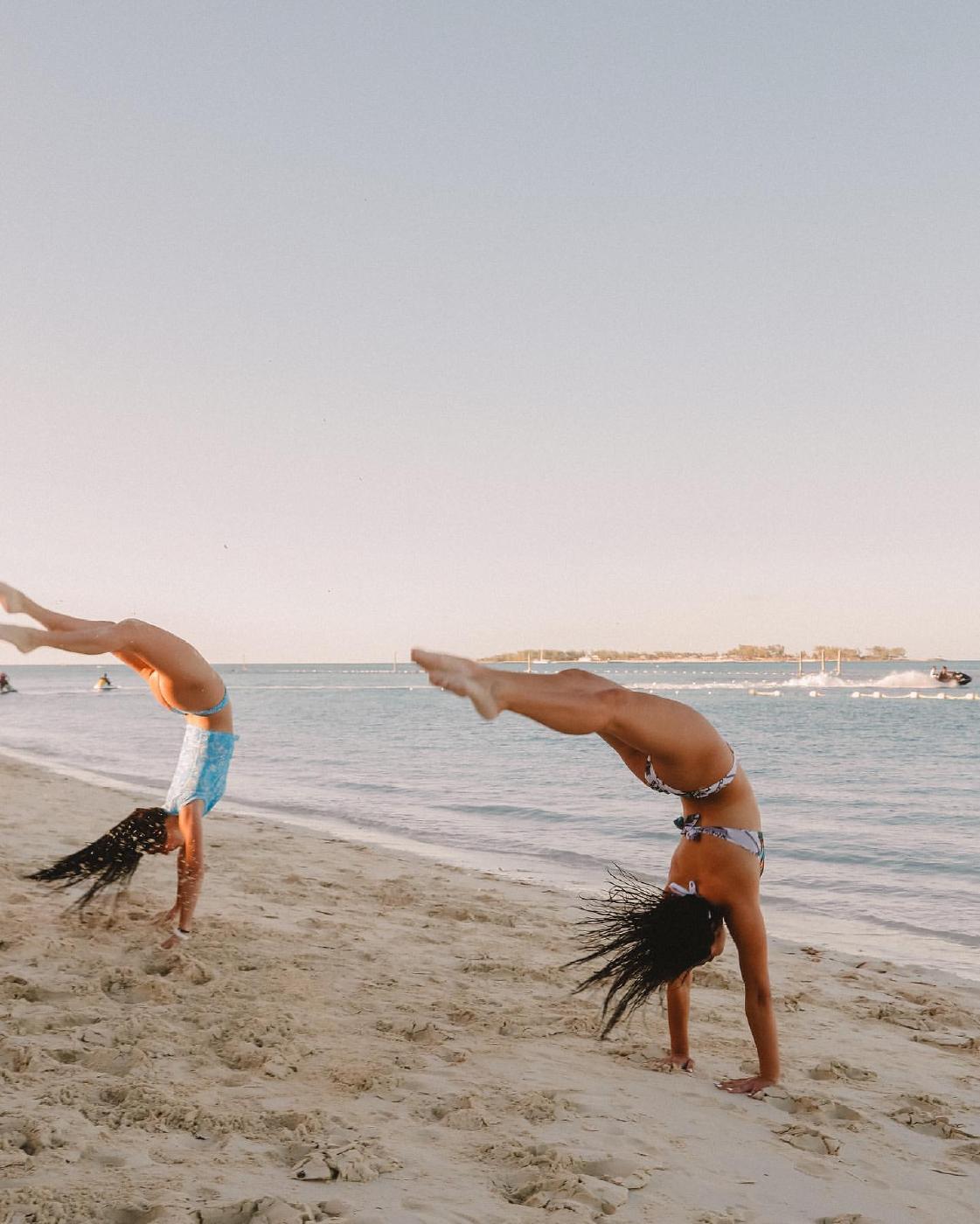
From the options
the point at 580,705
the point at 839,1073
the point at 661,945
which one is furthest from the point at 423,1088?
the point at 839,1073

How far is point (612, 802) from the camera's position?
1474 cm

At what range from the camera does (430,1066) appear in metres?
3.54

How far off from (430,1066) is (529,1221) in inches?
46.1

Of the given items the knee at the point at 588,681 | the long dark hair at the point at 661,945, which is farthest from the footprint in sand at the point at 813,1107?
the knee at the point at 588,681

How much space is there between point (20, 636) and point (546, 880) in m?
6.35

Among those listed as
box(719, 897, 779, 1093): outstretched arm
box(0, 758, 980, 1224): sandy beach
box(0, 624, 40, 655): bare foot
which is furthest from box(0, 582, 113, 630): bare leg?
box(719, 897, 779, 1093): outstretched arm

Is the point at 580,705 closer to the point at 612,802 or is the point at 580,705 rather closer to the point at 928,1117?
the point at 928,1117

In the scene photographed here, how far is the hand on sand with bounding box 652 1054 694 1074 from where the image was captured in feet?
12.3

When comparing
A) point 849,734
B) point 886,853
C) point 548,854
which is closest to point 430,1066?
point 548,854

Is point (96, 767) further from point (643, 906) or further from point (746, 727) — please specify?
point (746, 727)

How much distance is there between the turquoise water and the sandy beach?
8.78 ft

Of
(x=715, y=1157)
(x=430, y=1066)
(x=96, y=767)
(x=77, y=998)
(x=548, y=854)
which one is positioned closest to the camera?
(x=715, y=1157)

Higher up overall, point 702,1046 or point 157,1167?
point 157,1167

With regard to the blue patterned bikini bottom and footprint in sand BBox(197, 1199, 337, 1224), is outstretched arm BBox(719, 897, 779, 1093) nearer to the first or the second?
footprint in sand BBox(197, 1199, 337, 1224)
